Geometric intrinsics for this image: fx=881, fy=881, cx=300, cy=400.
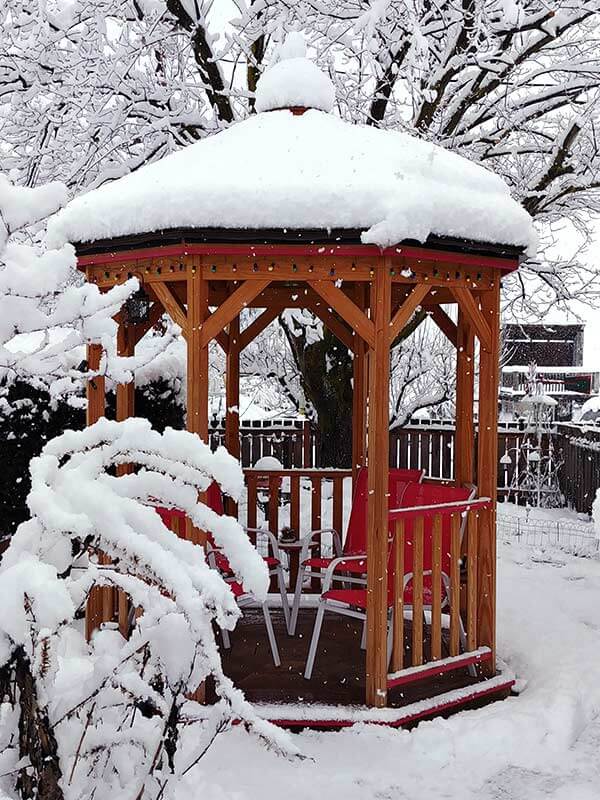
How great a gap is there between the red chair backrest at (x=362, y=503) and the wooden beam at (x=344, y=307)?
66.6 inches

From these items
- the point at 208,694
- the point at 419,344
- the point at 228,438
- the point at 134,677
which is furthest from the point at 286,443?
the point at 134,677

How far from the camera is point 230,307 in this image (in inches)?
183

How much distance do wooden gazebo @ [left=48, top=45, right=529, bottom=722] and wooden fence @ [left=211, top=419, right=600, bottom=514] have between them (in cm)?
796

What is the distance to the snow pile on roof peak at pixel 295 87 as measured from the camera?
5414 mm

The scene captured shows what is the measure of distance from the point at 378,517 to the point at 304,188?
1740 mm

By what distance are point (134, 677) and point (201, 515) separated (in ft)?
1.48

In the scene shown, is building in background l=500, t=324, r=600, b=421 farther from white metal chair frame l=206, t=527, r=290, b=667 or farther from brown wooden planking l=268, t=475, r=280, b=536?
white metal chair frame l=206, t=527, r=290, b=667

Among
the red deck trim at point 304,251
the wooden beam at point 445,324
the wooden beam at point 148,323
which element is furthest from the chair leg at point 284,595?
the red deck trim at point 304,251

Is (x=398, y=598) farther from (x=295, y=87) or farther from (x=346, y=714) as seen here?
(x=295, y=87)

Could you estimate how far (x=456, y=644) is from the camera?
508 centimetres

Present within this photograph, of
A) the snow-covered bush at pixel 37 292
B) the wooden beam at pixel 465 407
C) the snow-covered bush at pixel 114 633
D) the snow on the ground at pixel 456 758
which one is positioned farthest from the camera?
the wooden beam at pixel 465 407

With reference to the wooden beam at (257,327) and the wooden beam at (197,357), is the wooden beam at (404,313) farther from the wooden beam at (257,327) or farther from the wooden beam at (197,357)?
the wooden beam at (257,327)

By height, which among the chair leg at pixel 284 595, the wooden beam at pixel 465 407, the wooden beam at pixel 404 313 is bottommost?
the chair leg at pixel 284 595

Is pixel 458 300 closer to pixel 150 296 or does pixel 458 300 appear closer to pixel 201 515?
pixel 150 296
